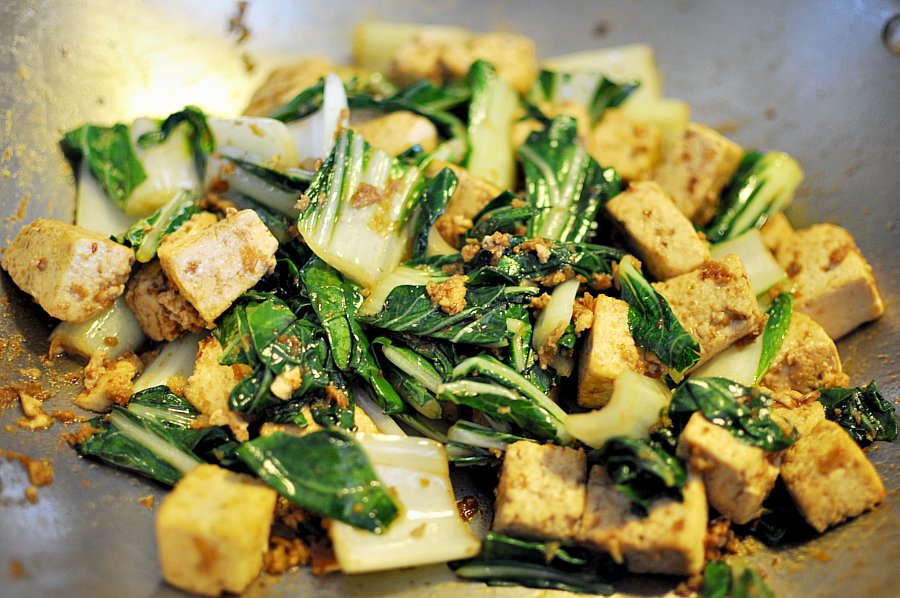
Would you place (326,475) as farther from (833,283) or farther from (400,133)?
(833,283)

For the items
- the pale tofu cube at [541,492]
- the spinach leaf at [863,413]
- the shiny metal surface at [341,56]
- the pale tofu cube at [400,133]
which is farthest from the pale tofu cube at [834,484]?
the pale tofu cube at [400,133]

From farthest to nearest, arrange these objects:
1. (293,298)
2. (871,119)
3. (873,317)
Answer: (871,119), (873,317), (293,298)

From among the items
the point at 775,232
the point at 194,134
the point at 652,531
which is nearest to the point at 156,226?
the point at 194,134

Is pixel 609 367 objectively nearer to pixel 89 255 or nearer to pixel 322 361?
pixel 322 361

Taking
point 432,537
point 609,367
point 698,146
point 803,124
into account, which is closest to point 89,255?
point 432,537

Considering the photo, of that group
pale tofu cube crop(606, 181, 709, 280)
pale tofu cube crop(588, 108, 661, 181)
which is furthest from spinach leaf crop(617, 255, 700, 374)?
pale tofu cube crop(588, 108, 661, 181)

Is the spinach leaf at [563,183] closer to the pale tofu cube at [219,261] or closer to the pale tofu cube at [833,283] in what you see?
the pale tofu cube at [833,283]
